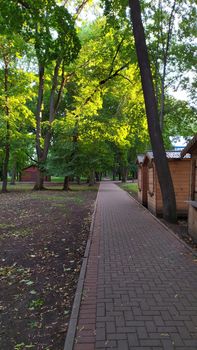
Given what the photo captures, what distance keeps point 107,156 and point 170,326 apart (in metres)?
28.0

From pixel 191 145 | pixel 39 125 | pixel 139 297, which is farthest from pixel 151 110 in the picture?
pixel 39 125

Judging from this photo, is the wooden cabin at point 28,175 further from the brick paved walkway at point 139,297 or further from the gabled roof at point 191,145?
the brick paved walkway at point 139,297

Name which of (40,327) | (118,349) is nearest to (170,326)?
(118,349)

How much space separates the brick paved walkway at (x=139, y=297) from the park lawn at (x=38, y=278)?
339 millimetres

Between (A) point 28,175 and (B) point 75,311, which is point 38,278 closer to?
(B) point 75,311

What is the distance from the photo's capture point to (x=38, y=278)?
19.7ft

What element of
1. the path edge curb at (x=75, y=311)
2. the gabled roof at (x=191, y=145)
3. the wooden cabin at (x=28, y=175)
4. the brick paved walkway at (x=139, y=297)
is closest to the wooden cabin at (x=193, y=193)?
the gabled roof at (x=191, y=145)

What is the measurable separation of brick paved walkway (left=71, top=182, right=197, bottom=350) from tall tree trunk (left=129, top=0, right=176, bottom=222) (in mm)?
3175

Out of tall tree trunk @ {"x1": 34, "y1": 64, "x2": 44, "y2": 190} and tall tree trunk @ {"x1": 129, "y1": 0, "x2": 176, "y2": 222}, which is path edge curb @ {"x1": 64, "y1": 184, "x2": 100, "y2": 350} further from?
tall tree trunk @ {"x1": 34, "y1": 64, "x2": 44, "y2": 190}

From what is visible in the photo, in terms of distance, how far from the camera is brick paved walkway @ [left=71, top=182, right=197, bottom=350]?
3.72 meters

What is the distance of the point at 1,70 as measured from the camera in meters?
25.8

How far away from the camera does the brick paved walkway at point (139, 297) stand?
3.72 meters

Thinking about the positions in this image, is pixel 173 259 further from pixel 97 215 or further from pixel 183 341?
pixel 97 215

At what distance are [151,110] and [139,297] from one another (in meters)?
8.06
